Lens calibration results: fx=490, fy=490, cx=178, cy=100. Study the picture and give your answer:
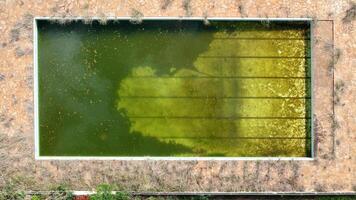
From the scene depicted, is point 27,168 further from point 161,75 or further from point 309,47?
point 309,47

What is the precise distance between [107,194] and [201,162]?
1379 mm

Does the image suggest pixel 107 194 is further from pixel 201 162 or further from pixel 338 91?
pixel 338 91

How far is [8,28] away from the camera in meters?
6.86

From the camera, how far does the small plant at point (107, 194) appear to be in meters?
6.71

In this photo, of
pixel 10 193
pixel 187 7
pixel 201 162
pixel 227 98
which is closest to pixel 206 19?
pixel 187 7

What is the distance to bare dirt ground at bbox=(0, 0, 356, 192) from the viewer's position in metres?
6.86

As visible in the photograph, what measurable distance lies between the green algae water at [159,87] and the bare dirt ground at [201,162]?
203 millimetres

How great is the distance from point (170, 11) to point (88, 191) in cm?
279

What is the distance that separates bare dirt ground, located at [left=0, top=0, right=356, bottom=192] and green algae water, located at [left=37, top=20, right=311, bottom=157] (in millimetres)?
203

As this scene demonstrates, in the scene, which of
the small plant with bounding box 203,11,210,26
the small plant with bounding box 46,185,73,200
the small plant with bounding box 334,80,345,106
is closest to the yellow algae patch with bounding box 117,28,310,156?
the small plant with bounding box 203,11,210,26

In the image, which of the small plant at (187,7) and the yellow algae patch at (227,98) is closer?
the small plant at (187,7)

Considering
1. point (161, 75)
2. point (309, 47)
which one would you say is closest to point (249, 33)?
point (309, 47)

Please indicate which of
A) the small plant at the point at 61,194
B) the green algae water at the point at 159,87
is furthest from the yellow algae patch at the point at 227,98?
the small plant at the point at 61,194

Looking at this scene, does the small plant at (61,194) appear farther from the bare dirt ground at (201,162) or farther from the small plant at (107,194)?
the small plant at (107,194)
